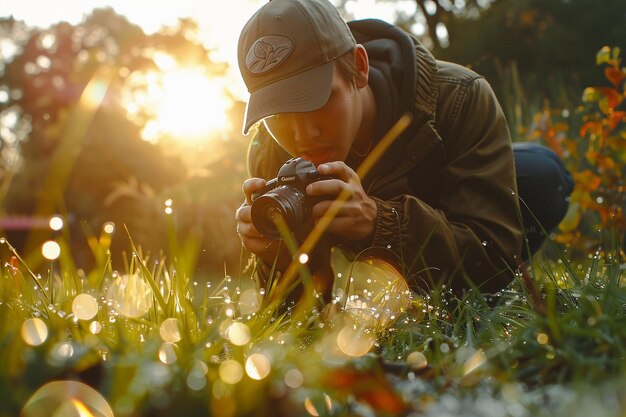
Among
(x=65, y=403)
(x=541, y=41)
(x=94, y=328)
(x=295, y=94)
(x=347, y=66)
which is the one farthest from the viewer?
(x=541, y=41)

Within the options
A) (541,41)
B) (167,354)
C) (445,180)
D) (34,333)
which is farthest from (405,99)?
(541,41)

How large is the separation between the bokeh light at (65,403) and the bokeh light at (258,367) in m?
0.21

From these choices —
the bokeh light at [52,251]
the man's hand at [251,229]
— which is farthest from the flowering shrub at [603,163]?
the bokeh light at [52,251]

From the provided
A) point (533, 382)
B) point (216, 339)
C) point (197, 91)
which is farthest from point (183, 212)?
point (533, 382)

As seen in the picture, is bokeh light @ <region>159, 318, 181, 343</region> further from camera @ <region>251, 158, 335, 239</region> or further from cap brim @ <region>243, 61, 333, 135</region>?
cap brim @ <region>243, 61, 333, 135</region>

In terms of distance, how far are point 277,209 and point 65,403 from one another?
108 cm

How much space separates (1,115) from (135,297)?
15.9m

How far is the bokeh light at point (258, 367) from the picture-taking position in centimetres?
98

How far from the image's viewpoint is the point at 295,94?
7.00ft

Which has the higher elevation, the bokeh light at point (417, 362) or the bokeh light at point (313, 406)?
the bokeh light at point (313, 406)

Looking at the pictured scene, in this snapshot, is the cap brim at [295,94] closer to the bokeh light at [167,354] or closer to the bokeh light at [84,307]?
the bokeh light at [84,307]

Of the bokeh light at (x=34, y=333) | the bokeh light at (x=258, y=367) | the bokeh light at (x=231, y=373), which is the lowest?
the bokeh light at (x=258, y=367)

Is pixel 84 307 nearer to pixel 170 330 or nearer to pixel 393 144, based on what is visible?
pixel 170 330

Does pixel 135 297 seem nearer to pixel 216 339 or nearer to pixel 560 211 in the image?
pixel 216 339
